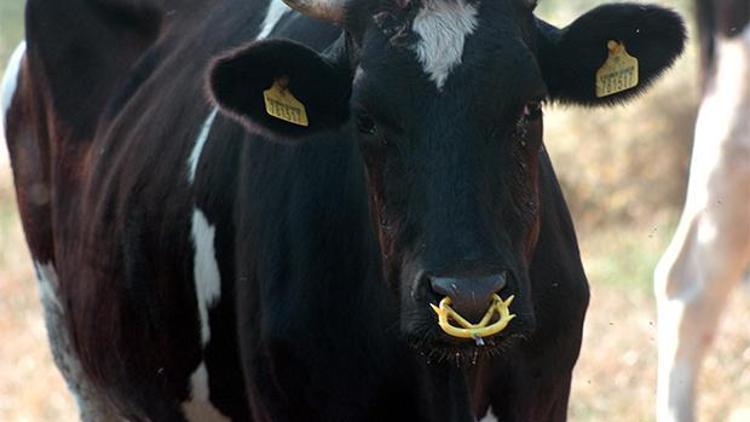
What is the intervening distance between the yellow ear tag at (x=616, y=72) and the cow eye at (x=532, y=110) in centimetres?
37

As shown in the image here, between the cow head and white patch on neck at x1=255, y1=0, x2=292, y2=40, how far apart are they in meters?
0.86

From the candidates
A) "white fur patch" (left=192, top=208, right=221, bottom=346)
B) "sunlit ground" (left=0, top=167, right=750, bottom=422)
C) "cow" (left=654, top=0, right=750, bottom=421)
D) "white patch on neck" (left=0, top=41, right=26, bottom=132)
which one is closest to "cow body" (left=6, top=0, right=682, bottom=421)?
"white fur patch" (left=192, top=208, right=221, bottom=346)

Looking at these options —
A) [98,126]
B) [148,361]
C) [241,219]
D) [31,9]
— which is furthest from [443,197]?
[31,9]

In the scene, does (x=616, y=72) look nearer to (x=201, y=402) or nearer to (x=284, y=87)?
(x=284, y=87)

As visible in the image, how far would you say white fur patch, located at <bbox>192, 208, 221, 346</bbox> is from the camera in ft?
18.8

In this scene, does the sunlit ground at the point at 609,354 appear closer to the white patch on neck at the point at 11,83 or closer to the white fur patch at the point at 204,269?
the white patch on neck at the point at 11,83

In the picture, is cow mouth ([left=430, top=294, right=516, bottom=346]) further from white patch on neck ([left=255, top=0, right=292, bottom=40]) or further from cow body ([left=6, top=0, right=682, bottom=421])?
white patch on neck ([left=255, top=0, right=292, bottom=40])

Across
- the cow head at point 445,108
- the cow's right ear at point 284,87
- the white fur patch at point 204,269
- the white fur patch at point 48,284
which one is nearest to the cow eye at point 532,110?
the cow head at point 445,108

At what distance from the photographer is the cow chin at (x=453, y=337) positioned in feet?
14.9

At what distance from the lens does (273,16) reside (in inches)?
239

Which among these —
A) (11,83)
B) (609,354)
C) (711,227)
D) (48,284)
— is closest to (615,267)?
(609,354)

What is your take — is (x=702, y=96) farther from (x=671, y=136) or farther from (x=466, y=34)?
(x=671, y=136)

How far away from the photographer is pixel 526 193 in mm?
4859

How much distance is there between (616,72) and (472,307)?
1015 millimetres
